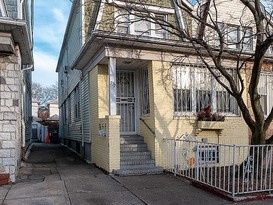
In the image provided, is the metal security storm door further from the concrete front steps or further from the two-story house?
the concrete front steps

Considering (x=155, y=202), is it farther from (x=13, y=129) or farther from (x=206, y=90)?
(x=206, y=90)

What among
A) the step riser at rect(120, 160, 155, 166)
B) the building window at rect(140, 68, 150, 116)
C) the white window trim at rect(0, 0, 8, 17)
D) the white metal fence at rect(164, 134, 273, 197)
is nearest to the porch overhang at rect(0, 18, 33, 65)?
the white window trim at rect(0, 0, 8, 17)

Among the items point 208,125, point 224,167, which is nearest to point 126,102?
point 208,125

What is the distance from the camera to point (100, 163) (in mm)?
9820

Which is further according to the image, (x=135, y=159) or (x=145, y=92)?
(x=145, y=92)

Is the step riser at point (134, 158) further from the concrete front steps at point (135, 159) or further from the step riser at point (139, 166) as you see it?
the step riser at point (139, 166)

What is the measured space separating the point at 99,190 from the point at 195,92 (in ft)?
16.4

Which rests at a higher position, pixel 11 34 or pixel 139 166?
pixel 11 34

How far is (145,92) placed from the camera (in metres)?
10.6

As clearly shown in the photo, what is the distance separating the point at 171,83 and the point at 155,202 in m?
4.75

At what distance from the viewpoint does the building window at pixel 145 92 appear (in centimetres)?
1037

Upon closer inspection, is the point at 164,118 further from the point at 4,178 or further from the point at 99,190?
the point at 4,178

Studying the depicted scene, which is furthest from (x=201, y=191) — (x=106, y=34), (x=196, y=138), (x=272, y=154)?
(x=106, y=34)

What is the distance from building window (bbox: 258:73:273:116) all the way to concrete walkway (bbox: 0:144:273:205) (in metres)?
5.45
